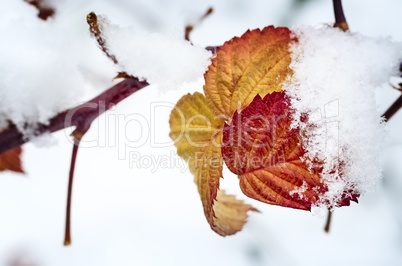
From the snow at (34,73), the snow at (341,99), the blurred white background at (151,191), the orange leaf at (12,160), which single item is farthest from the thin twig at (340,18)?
the orange leaf at (12,160)

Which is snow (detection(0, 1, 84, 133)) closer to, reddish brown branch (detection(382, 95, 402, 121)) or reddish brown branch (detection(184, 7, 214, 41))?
reddish brown branch (detection(184, 7, 214, 41))

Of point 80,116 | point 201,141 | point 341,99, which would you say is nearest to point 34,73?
point 80,116

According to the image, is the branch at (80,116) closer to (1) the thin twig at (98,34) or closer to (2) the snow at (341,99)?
(1) the thin twig at (98,34)

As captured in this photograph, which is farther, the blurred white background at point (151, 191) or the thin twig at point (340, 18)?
the blurred white background at point (151, 191)

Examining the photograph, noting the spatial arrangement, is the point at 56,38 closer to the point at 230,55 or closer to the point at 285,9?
the point at 230,55

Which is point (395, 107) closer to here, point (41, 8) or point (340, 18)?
point (340, 18)

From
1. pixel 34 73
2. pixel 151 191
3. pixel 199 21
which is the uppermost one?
pixel 199 21
